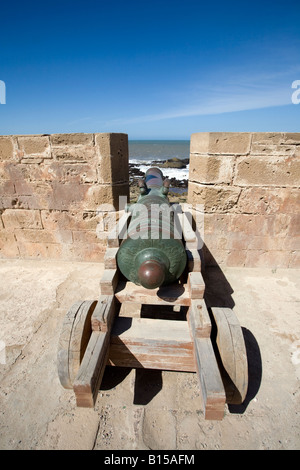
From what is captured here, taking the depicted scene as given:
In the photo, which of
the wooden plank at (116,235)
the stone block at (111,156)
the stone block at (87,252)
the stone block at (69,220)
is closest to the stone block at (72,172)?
the stone block at (111,156)

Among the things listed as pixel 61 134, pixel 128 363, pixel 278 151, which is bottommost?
pixel 128 363

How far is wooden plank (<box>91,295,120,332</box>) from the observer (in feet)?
7.30

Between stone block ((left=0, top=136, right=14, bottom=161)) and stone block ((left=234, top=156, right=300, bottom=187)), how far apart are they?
393 cm

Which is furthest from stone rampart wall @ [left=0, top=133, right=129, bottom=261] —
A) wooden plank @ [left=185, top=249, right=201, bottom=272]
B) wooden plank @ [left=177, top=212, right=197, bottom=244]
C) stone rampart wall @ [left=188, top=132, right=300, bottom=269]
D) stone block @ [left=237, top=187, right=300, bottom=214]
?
stone block @ [left=237, top=187, right=300, bottom=214]

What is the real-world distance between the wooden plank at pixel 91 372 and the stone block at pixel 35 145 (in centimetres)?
334

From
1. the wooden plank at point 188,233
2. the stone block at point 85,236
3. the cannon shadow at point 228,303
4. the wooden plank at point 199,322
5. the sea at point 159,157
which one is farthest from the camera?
the sea at point 159,157

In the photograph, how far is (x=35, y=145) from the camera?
418 cm

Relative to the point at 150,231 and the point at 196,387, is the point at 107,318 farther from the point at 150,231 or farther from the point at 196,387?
the point at 196,387

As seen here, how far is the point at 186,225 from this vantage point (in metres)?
3.54

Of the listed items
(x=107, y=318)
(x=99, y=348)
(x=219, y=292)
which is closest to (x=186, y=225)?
(x=219, y=292)

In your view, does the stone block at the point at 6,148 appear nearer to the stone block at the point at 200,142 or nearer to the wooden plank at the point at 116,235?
the wooden plank at the point at 116,235

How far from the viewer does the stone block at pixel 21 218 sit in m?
4.69

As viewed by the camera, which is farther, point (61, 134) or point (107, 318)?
point (61, 134)

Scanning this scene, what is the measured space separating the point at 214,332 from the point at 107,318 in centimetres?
108
